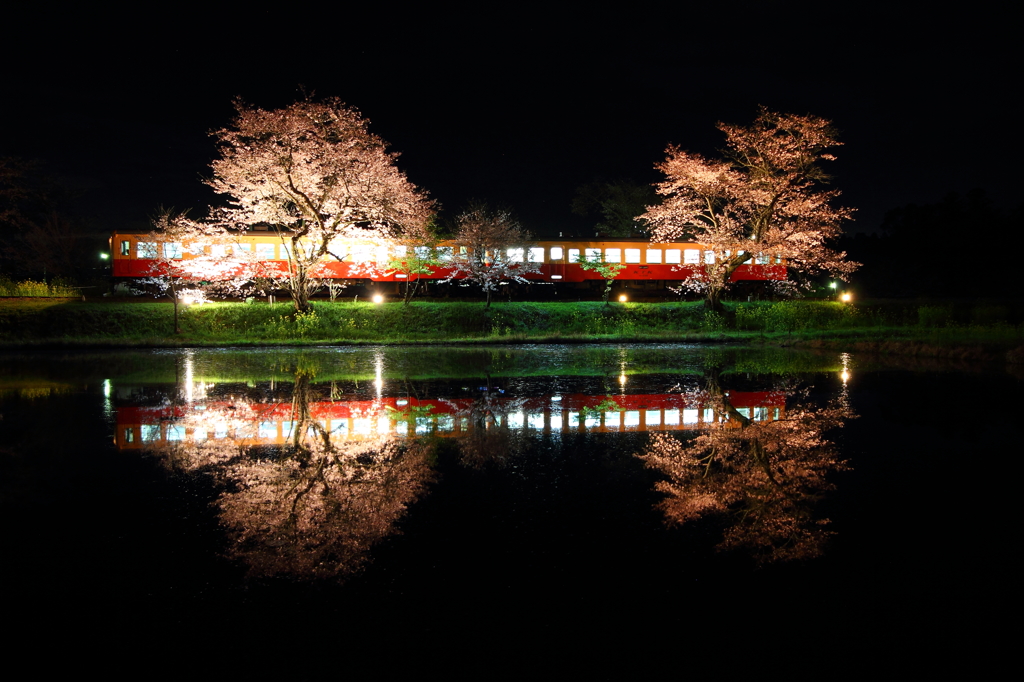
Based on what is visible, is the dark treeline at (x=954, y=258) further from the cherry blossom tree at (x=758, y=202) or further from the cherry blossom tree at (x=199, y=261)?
the cherry blossom tree at (x=199, y=261)

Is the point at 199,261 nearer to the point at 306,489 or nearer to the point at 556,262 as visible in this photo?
the point at 556,262

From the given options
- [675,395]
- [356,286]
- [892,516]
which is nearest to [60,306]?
[356,286]

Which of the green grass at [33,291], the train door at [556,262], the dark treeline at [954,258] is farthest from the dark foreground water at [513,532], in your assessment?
the dark treeline at [954,258]

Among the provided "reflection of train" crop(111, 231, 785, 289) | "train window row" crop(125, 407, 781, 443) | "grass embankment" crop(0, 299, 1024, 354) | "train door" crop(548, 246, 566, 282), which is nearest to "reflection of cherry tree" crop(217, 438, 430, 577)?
"train window row" crop(125, 407, 781, 443)

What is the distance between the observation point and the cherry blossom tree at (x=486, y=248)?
88.8 ft

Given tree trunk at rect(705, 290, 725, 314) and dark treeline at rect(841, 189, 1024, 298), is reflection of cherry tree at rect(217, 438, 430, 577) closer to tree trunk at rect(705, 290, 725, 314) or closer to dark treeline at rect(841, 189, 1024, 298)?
tree trunk at rect(705, 290, 725, 314)

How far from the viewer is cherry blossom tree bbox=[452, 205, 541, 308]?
27062 mm

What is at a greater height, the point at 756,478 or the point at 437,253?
the point at 437,253

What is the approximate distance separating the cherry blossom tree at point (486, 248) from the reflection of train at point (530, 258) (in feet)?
2.71

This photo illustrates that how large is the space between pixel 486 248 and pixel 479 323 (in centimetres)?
447

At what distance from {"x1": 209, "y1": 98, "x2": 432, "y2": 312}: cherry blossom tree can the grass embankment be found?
1.98 metres

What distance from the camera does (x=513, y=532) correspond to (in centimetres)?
461

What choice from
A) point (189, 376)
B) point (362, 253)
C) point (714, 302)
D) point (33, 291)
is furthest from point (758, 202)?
point (33, 291)

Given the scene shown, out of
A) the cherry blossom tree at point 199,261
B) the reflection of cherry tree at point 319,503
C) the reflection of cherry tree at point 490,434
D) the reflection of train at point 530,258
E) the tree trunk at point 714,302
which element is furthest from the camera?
the reflection of train at point 530,258
